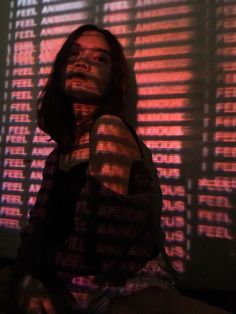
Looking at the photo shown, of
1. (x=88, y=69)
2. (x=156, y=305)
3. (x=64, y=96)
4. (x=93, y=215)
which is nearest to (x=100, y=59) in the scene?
(x=88, y=69)

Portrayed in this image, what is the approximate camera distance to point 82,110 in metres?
1.10

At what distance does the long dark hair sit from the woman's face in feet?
0.07

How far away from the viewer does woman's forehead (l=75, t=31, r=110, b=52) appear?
110 cm

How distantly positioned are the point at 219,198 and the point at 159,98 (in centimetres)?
43

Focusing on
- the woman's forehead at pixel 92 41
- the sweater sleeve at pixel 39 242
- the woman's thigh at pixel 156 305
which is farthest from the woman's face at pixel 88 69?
the woman's thigh at pixel 156 305

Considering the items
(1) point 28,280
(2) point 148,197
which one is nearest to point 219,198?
(2) point 148,197

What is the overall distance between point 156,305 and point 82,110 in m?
0.62

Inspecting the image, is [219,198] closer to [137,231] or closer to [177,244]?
[177,244]

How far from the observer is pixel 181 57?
4.12 ft

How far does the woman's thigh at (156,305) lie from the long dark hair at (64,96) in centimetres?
51

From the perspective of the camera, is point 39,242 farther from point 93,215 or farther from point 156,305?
point 156,305

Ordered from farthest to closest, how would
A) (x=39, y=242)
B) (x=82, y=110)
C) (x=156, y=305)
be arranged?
(x=82, y=110), (x=39, y=242), (x=156, y=305)

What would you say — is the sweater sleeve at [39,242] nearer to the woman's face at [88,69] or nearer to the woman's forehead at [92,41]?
the woman's face at [88,69]

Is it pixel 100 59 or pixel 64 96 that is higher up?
pixel 100 59
